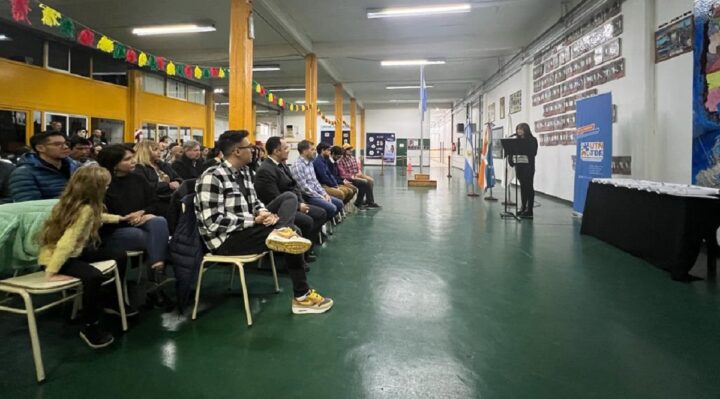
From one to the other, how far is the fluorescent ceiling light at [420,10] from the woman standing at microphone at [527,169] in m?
2.70

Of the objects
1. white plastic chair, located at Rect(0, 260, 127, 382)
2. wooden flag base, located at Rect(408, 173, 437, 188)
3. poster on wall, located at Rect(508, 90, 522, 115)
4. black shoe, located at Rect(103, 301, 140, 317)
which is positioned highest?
poster on wall, located at Rect(508, 90, 522, 115)

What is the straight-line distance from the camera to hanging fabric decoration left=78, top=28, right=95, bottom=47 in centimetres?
528

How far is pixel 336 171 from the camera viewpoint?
20.5 feet

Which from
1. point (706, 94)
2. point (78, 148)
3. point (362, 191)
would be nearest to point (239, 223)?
point (78, 148)

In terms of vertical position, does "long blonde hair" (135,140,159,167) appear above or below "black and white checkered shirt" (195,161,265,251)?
above

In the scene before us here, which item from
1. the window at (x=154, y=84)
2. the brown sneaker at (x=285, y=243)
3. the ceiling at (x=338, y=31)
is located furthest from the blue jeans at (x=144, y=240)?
the window at (x=154, y=84)

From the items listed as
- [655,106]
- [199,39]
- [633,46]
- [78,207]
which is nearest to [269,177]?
[78,207]

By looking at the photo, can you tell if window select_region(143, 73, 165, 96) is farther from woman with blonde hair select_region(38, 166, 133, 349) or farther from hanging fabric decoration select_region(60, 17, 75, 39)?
woman with blonde hair select_region(38, 166, 133, 349)

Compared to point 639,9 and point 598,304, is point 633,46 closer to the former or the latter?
point 639,9

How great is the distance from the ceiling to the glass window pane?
4.33 ft

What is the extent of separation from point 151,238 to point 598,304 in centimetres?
292

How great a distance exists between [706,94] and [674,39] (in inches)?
44.4

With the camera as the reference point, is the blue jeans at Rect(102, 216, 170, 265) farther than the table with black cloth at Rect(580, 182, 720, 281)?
No

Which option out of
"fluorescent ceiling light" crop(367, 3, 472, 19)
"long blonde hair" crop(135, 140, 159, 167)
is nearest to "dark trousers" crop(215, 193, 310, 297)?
"long blonde hair" crop(135, 140, 159, 167)
